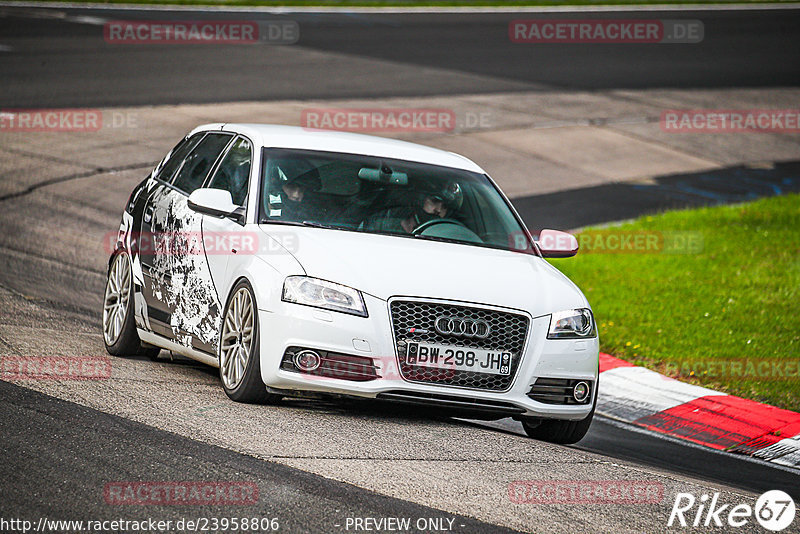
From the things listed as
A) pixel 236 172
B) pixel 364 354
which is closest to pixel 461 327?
pixel 364 354

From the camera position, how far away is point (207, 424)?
20.6 feet

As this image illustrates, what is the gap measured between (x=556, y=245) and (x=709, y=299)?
4385 mm

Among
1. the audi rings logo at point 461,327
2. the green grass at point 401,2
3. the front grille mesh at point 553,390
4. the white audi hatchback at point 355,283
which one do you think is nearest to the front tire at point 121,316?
the white audi hatchback at point 355,283

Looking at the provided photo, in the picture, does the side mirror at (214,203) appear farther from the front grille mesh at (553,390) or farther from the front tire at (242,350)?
the front grille mesh at (553,390)

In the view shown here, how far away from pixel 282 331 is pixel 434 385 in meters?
0.89

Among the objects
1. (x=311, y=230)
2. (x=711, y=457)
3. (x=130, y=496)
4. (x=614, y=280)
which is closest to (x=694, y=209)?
(x=614, y=280)

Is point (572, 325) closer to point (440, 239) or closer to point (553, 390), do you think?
point (553, 390)

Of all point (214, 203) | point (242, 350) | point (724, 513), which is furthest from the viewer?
point (214, 203)

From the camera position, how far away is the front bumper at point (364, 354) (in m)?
6.59

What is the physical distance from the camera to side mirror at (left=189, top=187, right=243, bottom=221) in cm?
739

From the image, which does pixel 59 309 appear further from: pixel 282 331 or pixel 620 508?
pixel 620 508

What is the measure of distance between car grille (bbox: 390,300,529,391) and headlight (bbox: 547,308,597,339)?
264 mm

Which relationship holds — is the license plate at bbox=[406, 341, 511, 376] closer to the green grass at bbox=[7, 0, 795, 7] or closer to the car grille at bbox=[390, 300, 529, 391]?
the car grille at bbox=[390, 300, 529, 391]

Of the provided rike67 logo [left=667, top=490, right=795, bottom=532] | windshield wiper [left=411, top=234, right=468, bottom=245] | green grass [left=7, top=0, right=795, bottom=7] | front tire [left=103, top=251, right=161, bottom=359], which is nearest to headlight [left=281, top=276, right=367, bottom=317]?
windshield wiper [left=411, top=234, right=468, bottom=245]
